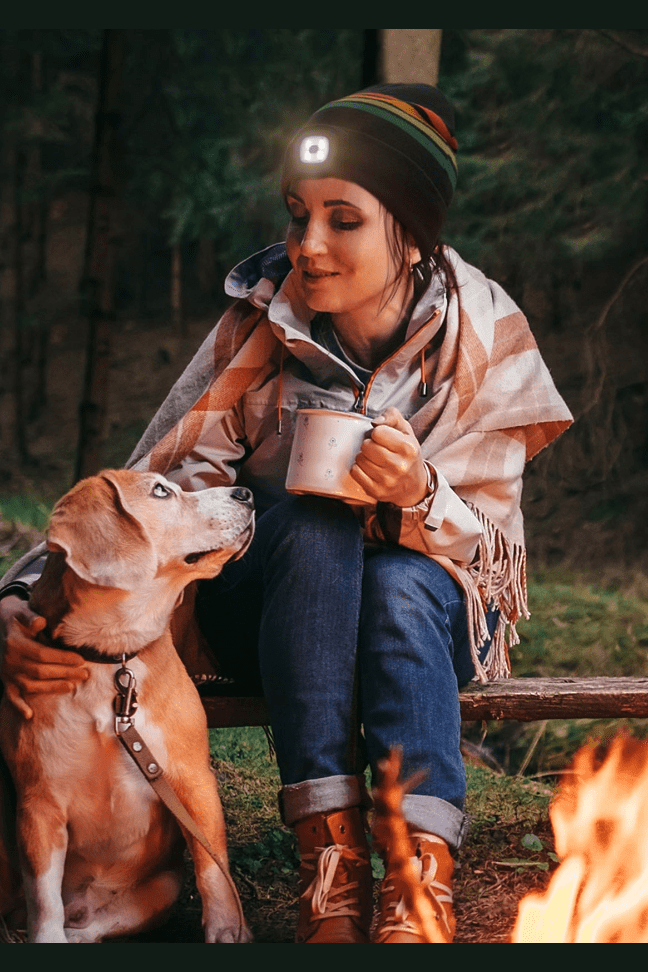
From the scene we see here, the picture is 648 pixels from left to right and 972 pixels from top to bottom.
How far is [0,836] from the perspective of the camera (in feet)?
7.51

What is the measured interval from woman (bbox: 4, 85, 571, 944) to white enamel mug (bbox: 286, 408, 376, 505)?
0.03m

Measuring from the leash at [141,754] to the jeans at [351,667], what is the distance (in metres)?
0.21

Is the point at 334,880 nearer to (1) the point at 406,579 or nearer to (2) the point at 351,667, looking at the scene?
(2) the point at 351,667

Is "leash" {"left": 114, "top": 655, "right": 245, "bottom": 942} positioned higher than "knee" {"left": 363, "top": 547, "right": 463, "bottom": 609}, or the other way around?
"knee" {"left": 363, "top": 547, "right": 463, "bottom": 609}

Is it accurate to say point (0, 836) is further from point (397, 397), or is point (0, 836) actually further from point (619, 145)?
point (619, 145)

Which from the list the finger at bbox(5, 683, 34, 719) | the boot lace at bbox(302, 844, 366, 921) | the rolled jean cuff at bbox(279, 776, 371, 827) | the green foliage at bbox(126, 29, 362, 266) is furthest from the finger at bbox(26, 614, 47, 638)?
the green foliage at bbox(126, 29, 362, 266)

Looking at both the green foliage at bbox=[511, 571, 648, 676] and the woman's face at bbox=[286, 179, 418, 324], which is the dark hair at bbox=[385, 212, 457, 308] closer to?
the woman's face at bbox=[286, 179, 418, 324]

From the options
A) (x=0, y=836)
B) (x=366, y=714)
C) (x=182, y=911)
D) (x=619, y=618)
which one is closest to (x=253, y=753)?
(x=182, y=911)

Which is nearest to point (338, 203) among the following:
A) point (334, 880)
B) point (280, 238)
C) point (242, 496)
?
point (242, 496)

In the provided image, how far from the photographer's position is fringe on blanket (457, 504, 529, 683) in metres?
2.32

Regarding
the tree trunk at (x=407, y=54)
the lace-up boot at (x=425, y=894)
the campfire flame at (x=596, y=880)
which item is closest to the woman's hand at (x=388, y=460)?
the lace-up boot at (x=425, y=894)

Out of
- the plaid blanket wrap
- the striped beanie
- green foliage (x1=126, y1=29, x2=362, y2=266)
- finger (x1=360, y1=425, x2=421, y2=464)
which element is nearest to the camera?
finger (x1=360, y1=425, x2=421, y2=464)

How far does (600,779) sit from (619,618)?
9.72 feet

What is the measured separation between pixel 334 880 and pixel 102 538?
2.55 feet
